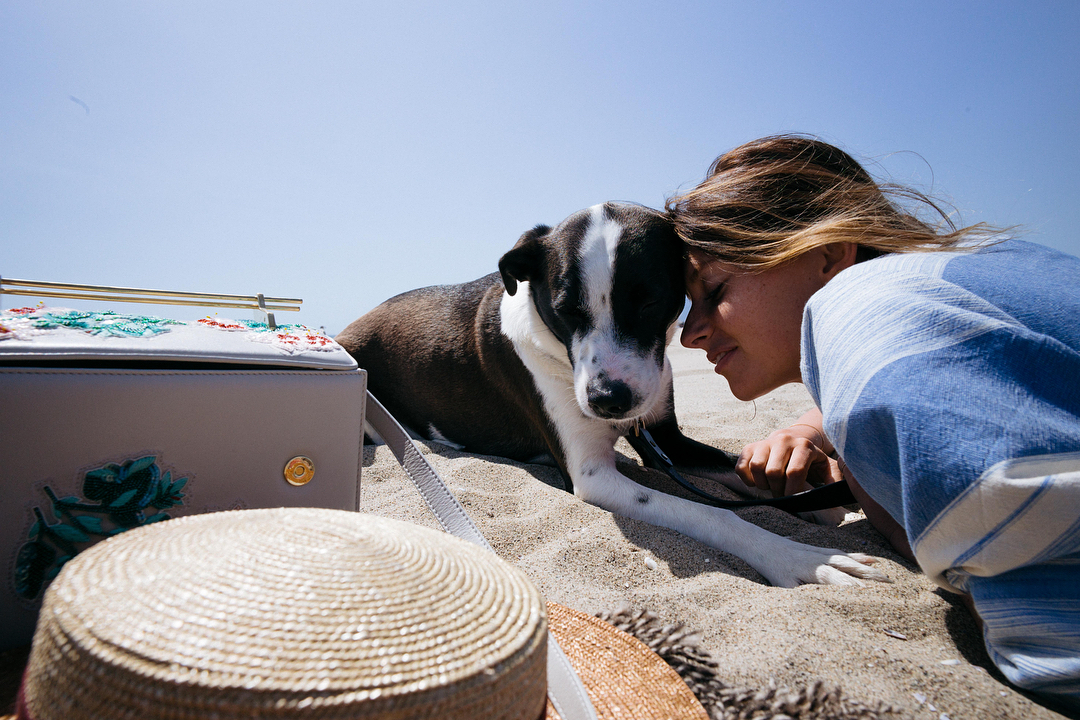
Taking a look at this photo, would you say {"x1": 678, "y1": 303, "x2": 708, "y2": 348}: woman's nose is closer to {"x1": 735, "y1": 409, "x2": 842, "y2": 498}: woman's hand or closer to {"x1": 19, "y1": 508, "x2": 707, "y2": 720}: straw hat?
{"x1": 735, "y1": 409, "x2": 842, "y2": 498}: woman's hand

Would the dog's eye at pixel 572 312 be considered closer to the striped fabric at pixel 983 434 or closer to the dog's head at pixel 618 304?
the dog's head at pixel 618 304

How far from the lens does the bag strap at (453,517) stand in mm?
804

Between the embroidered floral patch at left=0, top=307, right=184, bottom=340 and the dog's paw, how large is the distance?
5.95ft

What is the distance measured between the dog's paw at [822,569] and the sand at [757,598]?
0.04 metres

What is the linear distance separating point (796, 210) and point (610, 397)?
0.95 meters

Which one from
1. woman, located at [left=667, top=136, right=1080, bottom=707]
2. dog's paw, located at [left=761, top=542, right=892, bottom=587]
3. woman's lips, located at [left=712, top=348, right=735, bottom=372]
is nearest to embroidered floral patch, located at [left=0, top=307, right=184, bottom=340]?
woman, located at [left=667, top=136, right=1080, bottom=707]

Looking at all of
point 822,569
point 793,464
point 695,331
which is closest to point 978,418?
point 822,569

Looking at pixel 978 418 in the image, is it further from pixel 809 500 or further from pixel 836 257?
pixel 809 500

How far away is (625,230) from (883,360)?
1.58m

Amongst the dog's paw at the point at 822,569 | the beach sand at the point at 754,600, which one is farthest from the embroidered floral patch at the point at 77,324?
the dog's paw at the point at 822,569

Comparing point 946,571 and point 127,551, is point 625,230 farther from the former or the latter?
point 127,551

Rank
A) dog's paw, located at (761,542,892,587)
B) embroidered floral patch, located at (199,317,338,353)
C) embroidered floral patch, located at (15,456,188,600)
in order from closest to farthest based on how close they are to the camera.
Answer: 1. embroidered floral patch, located at (15,456,188,600)
2. embroidered floral patch, located at (199,317,338,353)
3. dog's paw, located at (761,542,892,587)

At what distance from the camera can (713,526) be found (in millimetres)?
2016

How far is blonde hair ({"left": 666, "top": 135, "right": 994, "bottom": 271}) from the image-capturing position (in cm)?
170
